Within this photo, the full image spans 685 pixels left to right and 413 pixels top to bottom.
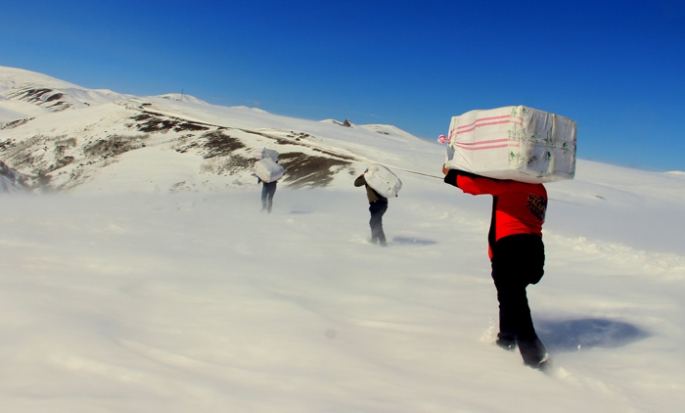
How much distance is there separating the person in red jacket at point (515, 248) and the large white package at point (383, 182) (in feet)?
17.4

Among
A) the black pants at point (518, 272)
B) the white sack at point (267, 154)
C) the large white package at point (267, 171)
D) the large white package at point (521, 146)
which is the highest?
the white sack at point (267, 154)

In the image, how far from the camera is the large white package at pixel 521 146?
11.4ft

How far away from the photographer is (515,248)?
3574 millimetres

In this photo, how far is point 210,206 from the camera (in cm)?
1362

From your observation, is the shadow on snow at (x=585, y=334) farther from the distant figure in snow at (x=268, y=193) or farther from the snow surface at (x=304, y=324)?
the distant figure in snow at (x=268, y=193)

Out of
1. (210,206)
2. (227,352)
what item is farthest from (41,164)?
(227,352)

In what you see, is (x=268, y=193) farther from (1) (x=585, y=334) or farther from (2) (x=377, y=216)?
(1) (x=585, y=334)

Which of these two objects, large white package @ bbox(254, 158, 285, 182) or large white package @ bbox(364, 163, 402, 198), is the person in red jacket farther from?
large white package @ bbox(254, 158, 285, 182)

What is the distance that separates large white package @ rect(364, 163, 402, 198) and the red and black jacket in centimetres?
530

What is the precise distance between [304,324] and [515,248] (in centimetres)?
172

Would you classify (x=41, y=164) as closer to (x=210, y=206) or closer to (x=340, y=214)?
(x=210, y=206)

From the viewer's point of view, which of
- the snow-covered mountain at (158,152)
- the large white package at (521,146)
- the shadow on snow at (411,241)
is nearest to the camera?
the large white package at (521,146)

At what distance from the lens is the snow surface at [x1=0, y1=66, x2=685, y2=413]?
2447 millimetres

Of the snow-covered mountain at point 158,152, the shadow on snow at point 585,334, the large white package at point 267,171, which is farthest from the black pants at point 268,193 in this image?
the shadow on snow at point 585,334
